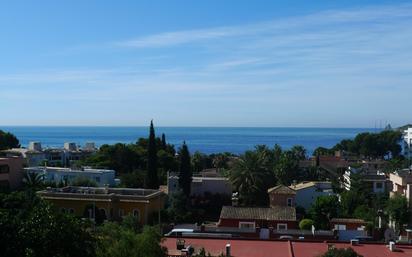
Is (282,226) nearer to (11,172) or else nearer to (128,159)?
(11,172)

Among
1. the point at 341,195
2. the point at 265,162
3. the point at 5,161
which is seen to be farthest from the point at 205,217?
the point at 5,161

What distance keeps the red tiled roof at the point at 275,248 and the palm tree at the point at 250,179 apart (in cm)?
A: 2733

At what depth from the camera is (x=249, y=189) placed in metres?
53.8

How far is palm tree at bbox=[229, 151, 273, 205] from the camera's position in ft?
177

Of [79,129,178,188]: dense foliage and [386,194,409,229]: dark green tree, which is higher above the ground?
[79,129,178,188]: dense foliage

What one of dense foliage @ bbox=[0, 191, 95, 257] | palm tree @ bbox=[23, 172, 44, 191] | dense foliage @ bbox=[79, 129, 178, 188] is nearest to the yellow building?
palm tree @ bbox=[23, 172, 44, 191]

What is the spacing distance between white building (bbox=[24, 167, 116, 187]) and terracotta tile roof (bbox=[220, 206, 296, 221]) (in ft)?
77.4

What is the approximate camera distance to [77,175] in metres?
63.5

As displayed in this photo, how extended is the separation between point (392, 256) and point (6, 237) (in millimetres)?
14830

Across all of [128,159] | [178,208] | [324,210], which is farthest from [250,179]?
[128,159]

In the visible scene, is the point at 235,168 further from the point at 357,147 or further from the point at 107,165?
the point at 357,147

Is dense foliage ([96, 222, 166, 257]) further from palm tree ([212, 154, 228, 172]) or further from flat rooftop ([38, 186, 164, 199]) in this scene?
palm tree ([212, 154, 228, 172])

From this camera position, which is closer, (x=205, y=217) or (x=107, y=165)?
(x=205, y=217)

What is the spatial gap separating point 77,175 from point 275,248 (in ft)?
139
